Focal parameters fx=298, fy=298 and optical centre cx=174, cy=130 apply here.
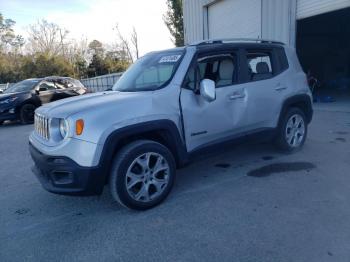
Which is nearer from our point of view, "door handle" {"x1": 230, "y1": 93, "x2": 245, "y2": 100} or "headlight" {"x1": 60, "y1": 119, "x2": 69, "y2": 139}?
"headlight" {"x1": 60, "y1": 119, "x2": 69, "y2": 139}

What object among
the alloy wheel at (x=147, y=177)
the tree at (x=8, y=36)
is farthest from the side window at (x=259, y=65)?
the tree at (x=8, y=36)

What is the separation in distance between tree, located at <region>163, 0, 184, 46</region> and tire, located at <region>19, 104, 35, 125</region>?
60.9ft

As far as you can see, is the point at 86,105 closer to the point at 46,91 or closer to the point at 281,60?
the point at 281,60

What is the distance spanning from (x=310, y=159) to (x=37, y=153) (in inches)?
157

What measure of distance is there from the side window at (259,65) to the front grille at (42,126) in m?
2.75

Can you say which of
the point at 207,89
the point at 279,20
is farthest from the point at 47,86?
the point at 207,89

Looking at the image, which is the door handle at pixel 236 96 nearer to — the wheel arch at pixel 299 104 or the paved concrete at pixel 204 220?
the wheel arch at pixel 299 104

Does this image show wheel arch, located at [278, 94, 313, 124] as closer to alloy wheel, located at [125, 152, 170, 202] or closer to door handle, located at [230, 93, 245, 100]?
door handle, located at [230, 93, 245, 100]

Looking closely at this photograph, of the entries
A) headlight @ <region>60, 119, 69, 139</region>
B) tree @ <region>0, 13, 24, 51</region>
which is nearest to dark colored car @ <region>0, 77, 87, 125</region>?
headlight @ <region>60, 119, 69, 139</region>

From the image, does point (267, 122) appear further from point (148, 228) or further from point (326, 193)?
point (148, 228)

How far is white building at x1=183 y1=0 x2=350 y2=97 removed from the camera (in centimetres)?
962

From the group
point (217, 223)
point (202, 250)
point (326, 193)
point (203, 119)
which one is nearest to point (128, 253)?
point (202, 250)

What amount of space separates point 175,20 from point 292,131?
1001 inches

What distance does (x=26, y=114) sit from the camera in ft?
35.3
